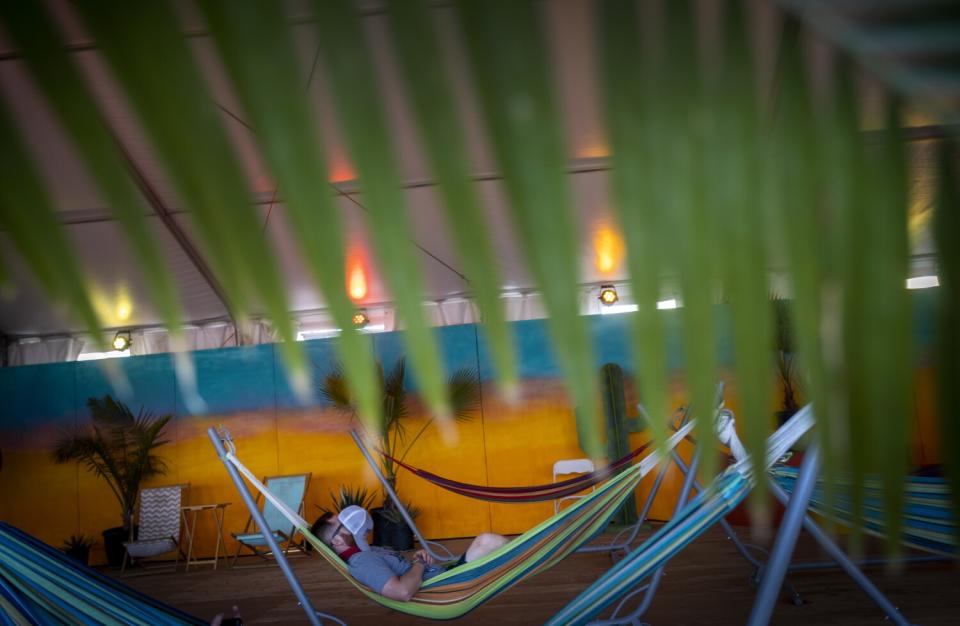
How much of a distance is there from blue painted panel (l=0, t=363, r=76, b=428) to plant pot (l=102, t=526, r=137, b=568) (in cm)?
103

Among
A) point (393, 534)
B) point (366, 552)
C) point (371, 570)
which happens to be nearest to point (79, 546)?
point (393, 534)

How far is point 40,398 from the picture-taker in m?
5.86

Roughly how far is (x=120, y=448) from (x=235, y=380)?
1.00 metres

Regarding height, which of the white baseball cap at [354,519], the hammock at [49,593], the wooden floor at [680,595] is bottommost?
the wooden floor at [680,595]

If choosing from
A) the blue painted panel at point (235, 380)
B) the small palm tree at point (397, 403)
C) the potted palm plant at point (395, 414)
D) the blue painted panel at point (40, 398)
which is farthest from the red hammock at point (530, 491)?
the blue painted panel at point (40, 398)

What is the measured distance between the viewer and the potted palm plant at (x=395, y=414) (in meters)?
5.08

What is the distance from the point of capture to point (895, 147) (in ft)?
0.56

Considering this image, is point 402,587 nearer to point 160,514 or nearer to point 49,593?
point 49,593

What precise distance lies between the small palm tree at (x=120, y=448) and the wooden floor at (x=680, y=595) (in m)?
1.34

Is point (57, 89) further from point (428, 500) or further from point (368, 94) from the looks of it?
point (428, 500)

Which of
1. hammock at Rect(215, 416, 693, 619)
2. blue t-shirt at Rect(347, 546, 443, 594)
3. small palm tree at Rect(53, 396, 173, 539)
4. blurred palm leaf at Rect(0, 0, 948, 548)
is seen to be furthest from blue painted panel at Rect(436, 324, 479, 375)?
blurred palm leaf at Rect(0, 0, 948, 548)

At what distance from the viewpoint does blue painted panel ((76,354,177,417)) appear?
5.82 metres

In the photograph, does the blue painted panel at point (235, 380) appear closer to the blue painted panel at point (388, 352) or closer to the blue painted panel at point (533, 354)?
the blue painted panel at point (388, 352)

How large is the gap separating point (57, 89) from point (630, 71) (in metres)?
0.12
